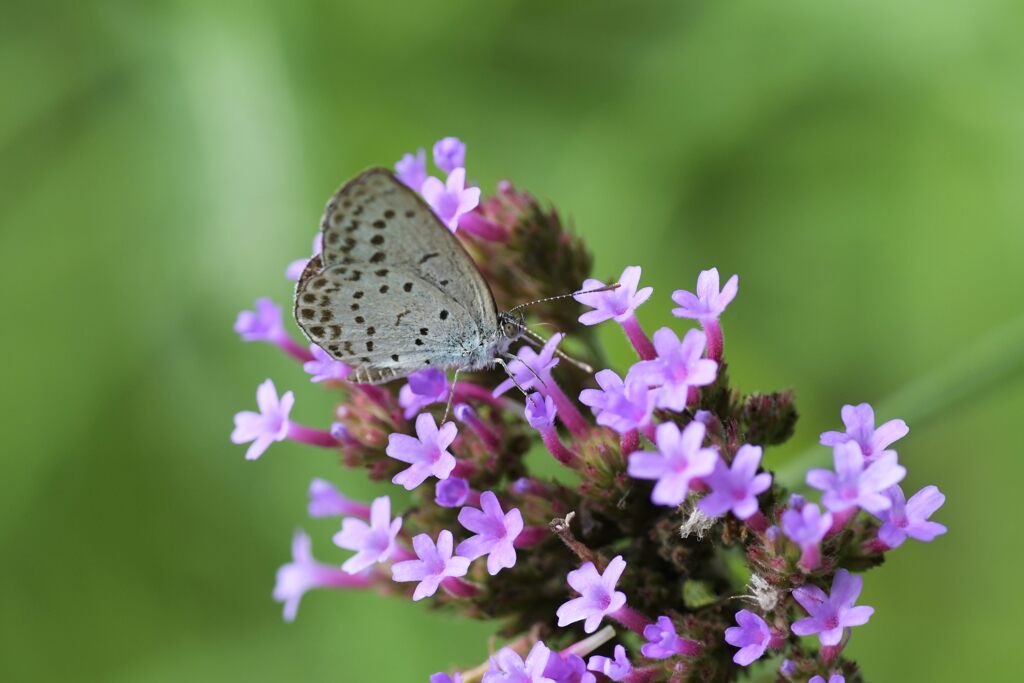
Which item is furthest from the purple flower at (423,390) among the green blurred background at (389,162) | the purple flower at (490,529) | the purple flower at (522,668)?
the green blurred background at (389,162)

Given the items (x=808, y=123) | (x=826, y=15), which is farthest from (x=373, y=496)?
(x=826, y=15)

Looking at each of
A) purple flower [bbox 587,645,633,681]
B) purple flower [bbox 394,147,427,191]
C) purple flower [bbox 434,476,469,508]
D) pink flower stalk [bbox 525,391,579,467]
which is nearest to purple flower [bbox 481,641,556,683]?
purple flower [bbox 587,645,633,681]

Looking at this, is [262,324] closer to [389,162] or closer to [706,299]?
[706,299]

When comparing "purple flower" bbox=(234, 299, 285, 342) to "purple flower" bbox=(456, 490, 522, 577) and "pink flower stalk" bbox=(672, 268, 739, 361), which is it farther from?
"pink flower stalk" bbox=(672, 268, 739, 361)

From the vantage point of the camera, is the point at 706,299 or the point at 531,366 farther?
the point at 531,366

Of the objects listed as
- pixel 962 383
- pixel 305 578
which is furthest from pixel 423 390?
pixel 962 383

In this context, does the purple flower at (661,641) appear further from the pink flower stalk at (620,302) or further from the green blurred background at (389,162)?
the green blurred background at (389,162)
